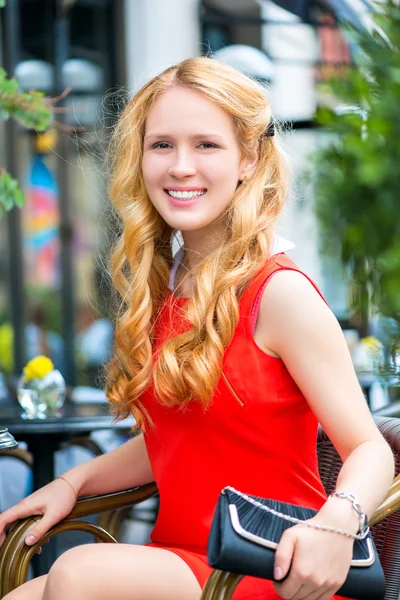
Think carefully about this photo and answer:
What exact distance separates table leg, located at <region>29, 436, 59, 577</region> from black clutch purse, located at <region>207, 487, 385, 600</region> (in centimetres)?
129

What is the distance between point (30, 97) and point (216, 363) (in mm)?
1113

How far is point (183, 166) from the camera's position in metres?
1.55

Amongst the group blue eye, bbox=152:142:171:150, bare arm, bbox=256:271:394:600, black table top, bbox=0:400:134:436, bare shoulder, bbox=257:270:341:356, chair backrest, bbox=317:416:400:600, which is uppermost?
blue eye, bbox=152:142:171:150

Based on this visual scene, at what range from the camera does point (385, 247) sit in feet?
5.67

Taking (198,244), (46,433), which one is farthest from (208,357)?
(46,433)

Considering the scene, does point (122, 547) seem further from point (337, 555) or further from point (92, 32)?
point (92, 32)

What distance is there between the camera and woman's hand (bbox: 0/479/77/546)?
1656 mm

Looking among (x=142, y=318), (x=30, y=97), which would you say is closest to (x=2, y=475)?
(x=30, y=97)

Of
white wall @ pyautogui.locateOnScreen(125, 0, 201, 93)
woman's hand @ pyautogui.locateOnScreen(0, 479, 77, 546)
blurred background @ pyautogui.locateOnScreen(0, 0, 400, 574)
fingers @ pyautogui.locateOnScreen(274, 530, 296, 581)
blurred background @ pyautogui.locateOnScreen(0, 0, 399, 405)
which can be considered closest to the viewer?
fingers @ pyautogui.locateOnScreen(274, 530, 296, 581)

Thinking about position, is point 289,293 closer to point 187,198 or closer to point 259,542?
point 187,198

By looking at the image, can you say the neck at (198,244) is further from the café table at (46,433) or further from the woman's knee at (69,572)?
the café table at (46,433)

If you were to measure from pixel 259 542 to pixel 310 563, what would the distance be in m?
0.07

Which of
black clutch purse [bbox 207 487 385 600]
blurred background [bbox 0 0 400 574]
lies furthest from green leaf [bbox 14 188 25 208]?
blurred background [bbox 0 0 400 574]

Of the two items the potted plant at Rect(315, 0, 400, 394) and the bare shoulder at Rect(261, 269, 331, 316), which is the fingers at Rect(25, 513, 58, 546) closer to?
the bare shoulder at Rect(261, 269, 331, 316)
